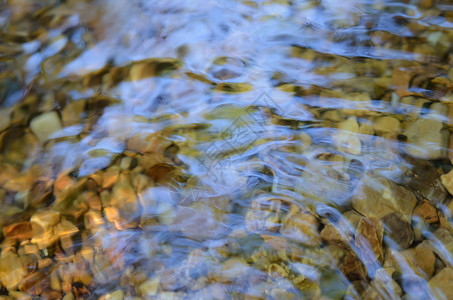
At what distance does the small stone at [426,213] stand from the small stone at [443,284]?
201 millimetres

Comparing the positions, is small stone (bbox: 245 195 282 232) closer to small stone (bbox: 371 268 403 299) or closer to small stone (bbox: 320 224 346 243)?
small stone (bbox: 320 224 346 243)

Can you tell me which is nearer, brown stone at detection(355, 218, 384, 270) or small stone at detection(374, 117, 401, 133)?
brown stone at detection(355, 218, 384, 270)

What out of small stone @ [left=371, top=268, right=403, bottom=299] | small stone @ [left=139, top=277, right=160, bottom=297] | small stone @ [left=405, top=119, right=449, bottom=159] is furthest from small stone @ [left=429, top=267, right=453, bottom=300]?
small stone @ [left=139, top=277, right=160, bottom=297]

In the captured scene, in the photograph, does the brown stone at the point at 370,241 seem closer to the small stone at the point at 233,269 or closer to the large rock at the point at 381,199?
the large rock at the point at 381,199

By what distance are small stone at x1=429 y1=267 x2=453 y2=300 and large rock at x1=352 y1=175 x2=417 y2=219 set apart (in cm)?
25

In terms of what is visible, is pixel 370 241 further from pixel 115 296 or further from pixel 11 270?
pixel 11 270

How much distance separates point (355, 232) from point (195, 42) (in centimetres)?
Answer: 129

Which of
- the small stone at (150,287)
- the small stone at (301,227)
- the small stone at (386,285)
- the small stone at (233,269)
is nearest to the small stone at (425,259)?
the small stone at (386,285)

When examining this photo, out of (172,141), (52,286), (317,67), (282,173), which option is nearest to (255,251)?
(282,173)

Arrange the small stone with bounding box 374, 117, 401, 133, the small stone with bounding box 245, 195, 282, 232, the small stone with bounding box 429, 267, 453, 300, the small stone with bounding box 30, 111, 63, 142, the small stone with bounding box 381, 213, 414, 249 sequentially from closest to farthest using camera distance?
the small stone with bounding box 429, 267, 453, 300 → the small stone with bounding box 381, 213, 414, 249 → the small stone with bounding box 245, 195, 282, 232 → the small stone with bounding box 374, 117, 401, 133 → the small stone with bounding box 30, 111, 63, 142

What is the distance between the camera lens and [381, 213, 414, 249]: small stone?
1.51m

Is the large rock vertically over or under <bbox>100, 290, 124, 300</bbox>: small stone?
over

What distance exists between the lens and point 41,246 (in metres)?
1.65

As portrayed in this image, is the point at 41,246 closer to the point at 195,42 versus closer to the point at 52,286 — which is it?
the point at 52,286
